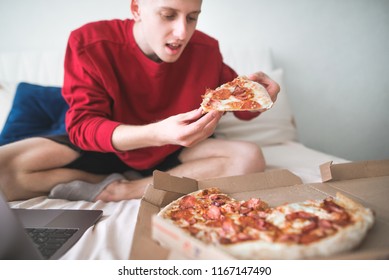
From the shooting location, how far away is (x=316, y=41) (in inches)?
44.6

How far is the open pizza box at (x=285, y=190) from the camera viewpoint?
55 cm

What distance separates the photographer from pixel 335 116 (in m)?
1.10

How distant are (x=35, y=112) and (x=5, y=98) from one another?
0.38 ft

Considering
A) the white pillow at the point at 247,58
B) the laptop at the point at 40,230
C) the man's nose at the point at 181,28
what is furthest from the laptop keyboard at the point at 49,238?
the white pillow at the point at 247,58

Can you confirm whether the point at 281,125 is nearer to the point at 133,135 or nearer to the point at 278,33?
the point at 278,33

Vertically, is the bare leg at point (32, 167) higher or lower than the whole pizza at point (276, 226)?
lower

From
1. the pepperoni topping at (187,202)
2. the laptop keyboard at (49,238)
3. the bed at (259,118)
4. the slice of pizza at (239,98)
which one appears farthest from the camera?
the bed at (259,118)

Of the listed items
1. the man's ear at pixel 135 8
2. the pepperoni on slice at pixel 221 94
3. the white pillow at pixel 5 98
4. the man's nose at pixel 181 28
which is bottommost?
the white pillow at pixel 5 98

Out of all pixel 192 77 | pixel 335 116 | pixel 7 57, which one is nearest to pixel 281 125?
pixel 335 116

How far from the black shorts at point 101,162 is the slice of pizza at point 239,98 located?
0.30 meters

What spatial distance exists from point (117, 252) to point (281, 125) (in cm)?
92

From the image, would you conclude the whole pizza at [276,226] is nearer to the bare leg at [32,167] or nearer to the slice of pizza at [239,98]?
the slice of pizza at [239,98]

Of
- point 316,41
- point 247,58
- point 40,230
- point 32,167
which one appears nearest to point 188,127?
point 40,230

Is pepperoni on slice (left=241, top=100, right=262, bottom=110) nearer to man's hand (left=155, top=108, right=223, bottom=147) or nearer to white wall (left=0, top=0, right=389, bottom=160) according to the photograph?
man's hand (left=155, top=108, right=223, bottom=147)
